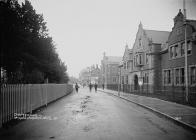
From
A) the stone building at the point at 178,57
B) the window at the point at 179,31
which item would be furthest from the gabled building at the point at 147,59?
the window at the point at 179,31

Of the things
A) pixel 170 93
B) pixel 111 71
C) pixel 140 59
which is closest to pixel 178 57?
pixel 170 93

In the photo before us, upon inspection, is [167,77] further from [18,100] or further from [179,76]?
[18,100]

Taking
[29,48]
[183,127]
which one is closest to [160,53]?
[29,48]

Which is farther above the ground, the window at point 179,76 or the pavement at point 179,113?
the window at point 179,76

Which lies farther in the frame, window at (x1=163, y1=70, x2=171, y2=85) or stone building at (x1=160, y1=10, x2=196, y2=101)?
window at (x1=163, y1=70, x2=171, y2=85)

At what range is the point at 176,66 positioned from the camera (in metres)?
27.3

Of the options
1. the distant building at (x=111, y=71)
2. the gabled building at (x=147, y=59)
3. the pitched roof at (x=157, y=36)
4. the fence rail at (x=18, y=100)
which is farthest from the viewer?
the distant building at (x=111, y=71)

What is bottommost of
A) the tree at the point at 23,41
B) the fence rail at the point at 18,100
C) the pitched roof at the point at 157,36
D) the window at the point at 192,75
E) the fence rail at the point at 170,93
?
the fence rail at the point at 170,93

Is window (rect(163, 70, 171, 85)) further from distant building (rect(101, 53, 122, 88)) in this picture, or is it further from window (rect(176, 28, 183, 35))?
distant building (rect(101, 53, 122, 88))

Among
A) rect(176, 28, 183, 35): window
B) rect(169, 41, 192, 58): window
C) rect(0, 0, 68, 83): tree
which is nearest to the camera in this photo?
rect(0, 0, 68, 83): tree

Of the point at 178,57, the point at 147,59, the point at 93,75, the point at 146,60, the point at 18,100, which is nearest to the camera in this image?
the point at 18,100

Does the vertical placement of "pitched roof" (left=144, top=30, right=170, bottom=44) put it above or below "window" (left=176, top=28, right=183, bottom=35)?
above

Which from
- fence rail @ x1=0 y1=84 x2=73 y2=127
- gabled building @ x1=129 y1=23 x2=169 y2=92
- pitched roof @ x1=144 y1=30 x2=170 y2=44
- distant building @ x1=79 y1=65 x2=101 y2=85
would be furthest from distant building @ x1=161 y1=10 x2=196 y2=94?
distant building @ x1=79 y1=65 x2=101 y2=85

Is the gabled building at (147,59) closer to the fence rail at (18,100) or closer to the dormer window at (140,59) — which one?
the dormer window at (140,59)
